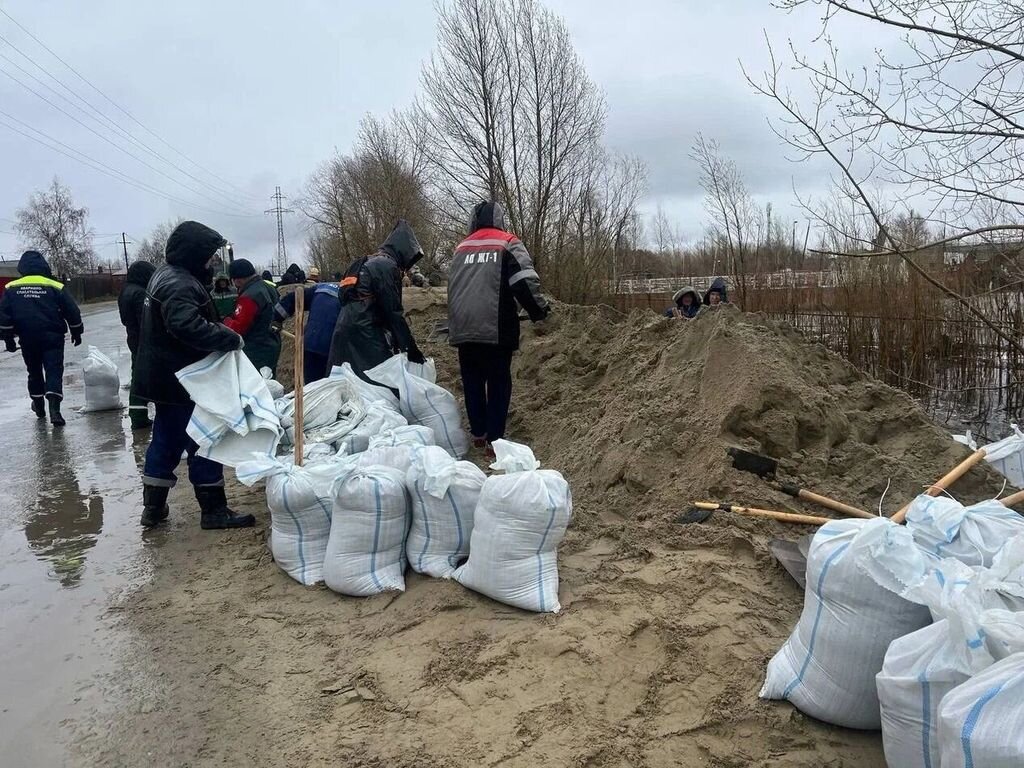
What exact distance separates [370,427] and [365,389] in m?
0.57

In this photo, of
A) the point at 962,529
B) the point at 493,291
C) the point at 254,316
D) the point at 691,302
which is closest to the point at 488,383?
the point at 493,291

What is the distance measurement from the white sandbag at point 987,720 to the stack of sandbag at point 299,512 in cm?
271

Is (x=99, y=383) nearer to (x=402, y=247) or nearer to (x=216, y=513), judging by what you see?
(x=402, y=247)

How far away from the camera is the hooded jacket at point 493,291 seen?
198 inches

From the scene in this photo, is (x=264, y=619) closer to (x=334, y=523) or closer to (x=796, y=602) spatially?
(x=334, y=523)

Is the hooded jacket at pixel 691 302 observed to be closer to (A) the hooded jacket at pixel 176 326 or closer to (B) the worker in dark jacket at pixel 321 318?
(B) the worker in dark jacket at pixel 321 318

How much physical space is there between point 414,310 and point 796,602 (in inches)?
311

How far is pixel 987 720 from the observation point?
1.48 m

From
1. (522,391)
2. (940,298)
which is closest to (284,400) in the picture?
(522,391)

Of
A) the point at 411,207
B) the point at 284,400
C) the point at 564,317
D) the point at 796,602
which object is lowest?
the point at 796,602

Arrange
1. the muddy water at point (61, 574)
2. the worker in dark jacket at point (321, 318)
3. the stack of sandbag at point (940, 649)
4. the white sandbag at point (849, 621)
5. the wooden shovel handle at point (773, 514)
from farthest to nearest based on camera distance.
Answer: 1. the worker in dark jacket at point (321, 318)
2. the wooden shovel handle at point (773, 514)
3. the muddy water at point (61, 574)
4. the white sandbag at point (849, 621)
5. the stack of sandbag at point (940, 649)

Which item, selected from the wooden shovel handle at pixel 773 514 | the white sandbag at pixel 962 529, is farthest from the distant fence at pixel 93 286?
the white sandbag at pixel 962 529

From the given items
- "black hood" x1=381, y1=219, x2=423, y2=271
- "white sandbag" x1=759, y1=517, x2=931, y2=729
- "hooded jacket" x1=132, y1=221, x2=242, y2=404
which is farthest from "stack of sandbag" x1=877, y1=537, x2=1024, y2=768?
"black hood" x1=381, y1=219, x2=423, y2=271

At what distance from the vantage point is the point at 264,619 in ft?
10.6
